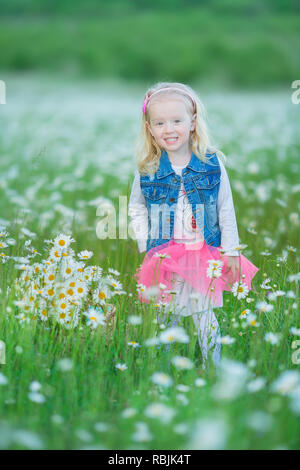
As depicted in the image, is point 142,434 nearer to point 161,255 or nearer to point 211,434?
point 211,434

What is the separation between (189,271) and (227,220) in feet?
1.08

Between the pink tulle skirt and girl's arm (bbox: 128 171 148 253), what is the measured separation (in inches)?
5.1

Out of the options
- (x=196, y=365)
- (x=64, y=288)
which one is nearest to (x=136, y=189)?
(x=64, y=288)

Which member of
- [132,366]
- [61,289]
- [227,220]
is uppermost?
[227,220]

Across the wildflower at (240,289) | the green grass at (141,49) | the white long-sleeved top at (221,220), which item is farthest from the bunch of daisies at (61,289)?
the green grass at (141,49)

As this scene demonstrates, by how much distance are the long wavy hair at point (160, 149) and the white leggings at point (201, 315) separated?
0.61 metres

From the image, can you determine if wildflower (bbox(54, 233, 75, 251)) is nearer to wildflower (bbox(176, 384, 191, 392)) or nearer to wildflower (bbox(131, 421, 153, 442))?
wildflower (bbox(176, 384, 191, 392))

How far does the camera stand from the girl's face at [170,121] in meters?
2.55

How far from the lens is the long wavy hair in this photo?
2.63 metres

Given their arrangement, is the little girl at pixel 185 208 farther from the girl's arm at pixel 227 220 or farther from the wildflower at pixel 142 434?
the wildflower at pixel 142 434

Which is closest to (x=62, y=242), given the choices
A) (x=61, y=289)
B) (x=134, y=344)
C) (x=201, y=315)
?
(x=61, y=289)

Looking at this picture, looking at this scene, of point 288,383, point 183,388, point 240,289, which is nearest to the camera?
point 288,383

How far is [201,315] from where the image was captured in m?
2.39

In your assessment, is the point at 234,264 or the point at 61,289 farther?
the point at 234,264
